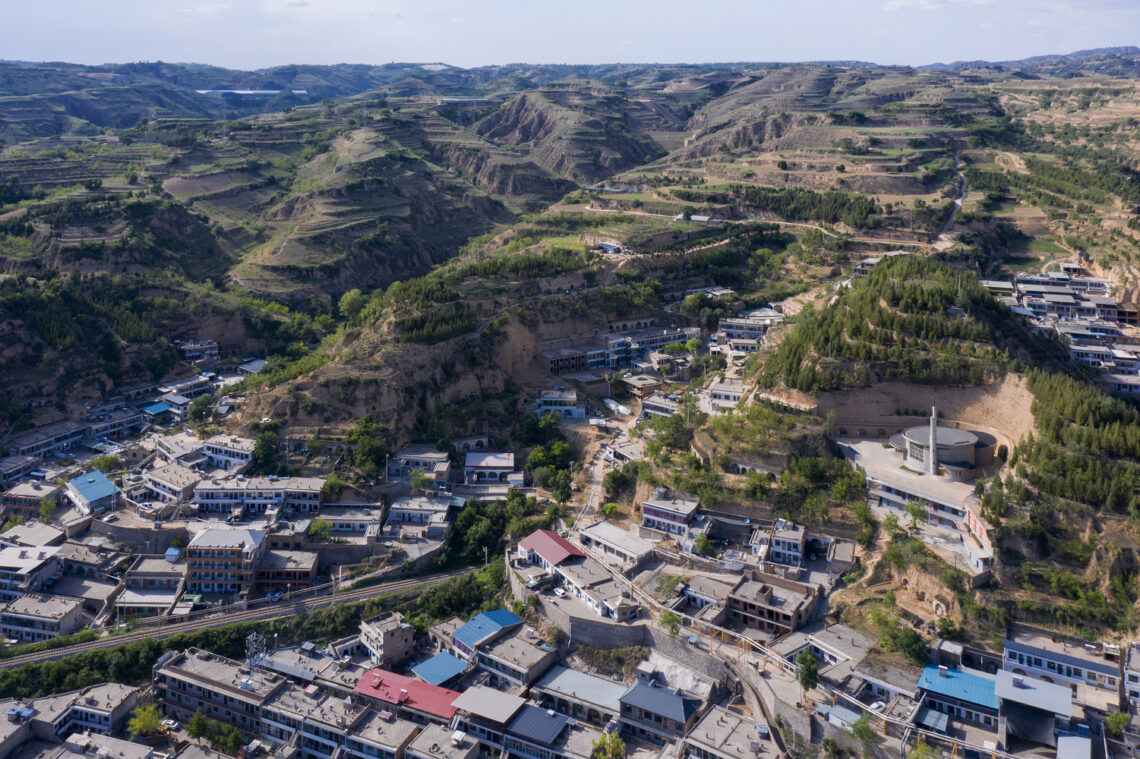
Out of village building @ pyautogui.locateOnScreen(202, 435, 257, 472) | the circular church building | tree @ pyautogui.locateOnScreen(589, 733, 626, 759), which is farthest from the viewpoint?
village building @ pyautogui.locateOnScreen(202, 435, 257, 472)

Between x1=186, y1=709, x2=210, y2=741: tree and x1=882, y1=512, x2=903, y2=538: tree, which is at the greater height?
x1=882, y1=512, x2=903, y2=538: tree

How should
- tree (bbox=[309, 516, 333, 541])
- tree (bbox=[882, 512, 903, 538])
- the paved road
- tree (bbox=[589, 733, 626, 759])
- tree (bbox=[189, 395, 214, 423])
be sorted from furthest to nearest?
the paved road < tree (bbox=[189, 395, 214, 423]) < tree (bbox=[309, 516, 333, 541]) < tree (bbox=[882, 512, 903, 538]) < tree (bbox=[589, 733, 626, 759])

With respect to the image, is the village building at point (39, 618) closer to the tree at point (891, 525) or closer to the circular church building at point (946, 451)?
the tree at point (891, 525)

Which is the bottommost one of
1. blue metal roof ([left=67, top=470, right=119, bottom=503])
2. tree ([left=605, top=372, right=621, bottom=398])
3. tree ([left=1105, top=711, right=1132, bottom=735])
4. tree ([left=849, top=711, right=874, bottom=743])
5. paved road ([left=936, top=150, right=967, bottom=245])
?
blue metal roof ([left=67, top=470, right=119, bottom=503])

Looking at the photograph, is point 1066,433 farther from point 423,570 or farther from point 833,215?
point 833,215

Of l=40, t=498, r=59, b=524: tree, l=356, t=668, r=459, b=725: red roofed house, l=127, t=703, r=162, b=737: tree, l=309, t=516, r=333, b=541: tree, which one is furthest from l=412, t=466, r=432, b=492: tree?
l=40, t=498, r=59, b=524: tree

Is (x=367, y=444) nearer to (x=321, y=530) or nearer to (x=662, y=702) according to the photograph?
(x=321, y=530)

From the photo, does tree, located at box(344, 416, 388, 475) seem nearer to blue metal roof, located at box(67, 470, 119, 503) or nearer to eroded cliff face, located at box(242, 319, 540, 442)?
eroded cliff face, located at box(242, 319, 540, 442)
